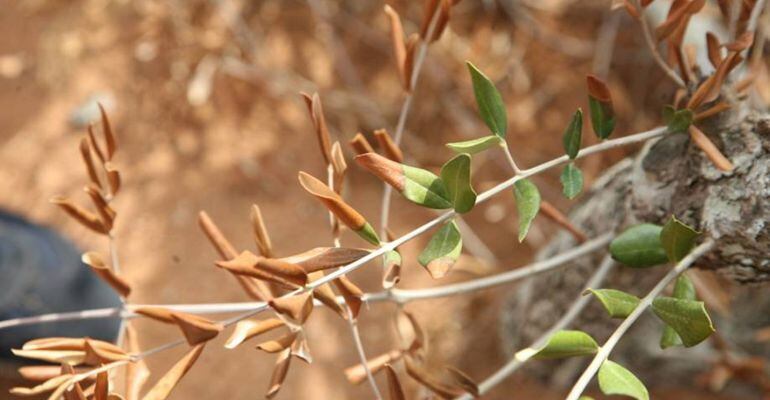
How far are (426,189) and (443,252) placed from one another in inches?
2.3

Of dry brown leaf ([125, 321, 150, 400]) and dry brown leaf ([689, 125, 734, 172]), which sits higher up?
dry brown leaf ([689, 125, 734, 172])

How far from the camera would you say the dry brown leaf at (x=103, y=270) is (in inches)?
31.7

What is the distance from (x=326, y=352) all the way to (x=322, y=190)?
868mm

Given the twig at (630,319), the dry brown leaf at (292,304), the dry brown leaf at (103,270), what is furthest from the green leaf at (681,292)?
the dry brown leaf at (103,270)

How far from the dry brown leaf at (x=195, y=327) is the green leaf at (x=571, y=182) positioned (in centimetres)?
34

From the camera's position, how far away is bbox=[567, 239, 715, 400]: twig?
0.67 m

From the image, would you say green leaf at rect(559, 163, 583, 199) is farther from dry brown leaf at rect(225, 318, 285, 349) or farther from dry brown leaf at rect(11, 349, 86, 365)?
dry brown leaf at rect(11, 349, 86, 365)

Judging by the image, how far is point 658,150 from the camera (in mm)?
895

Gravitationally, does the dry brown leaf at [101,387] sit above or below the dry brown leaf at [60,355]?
above

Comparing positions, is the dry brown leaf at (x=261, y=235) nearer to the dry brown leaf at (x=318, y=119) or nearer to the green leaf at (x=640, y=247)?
the dry brown leaf at (x=318, y=119)

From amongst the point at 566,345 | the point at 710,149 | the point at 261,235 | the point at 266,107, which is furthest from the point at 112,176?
the point at 266,107

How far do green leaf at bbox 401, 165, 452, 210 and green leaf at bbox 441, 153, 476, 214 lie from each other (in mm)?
12

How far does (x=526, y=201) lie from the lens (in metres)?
0.71

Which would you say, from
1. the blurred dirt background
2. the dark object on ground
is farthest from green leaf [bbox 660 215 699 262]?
the dark object on ground
